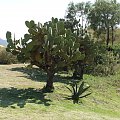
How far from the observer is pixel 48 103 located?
12.3 m

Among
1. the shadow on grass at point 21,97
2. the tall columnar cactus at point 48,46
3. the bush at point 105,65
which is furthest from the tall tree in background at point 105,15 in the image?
the shadow on grass at point 21,97

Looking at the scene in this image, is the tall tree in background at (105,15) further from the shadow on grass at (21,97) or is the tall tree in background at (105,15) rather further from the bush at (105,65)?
the shadow on grass at (21,97)

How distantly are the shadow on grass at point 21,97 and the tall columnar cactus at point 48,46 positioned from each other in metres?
1.12

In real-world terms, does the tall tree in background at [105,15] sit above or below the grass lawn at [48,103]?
above

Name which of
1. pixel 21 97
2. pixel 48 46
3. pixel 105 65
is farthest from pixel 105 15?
pixel 21 97

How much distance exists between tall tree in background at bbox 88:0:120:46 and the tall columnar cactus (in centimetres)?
3203

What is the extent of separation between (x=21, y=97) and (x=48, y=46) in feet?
8.06

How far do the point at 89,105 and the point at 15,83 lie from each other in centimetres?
415

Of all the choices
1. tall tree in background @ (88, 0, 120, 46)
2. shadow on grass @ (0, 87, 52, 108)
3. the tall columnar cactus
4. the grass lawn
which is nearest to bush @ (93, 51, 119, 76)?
the grass lawn

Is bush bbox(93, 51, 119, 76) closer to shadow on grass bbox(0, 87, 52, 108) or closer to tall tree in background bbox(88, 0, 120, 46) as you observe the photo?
shadow on grass bbox(0, 87, 52, 108)

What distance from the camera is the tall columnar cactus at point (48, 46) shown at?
45.3ft

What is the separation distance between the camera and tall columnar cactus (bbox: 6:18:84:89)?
13.8 metres

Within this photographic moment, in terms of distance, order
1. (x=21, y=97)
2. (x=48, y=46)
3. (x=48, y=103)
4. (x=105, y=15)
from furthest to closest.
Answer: (x=105, y=15), (x=48, y=46), (x=21, y=97), (x=48, y=103)

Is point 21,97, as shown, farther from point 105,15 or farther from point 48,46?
point 105,15
